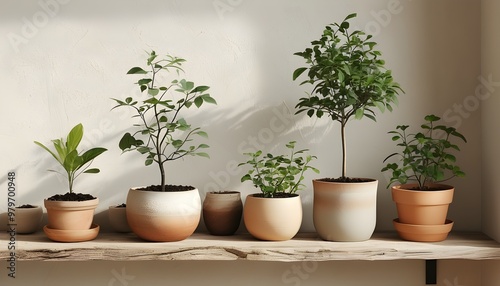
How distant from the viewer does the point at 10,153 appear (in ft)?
6.05

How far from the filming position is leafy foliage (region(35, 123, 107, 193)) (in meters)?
1.69

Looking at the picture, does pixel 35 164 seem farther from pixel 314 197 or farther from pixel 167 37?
pixel 314 197

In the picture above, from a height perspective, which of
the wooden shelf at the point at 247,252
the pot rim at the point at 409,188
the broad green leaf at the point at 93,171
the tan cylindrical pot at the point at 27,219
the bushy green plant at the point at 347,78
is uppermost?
the bushy green plant at the point at 347,78

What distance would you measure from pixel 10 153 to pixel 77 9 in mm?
524

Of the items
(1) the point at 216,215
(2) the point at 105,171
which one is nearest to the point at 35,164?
(2) the point at 105,171

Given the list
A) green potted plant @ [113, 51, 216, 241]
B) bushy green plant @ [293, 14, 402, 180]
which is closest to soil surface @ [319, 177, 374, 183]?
bushy green plant @ [293, 14, 402, 180]

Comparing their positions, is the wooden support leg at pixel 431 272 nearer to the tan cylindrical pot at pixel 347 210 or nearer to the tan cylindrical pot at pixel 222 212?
the tan cylindrical pot at pixel 347 210

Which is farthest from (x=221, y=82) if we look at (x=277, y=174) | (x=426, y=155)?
(x=426, y=155)

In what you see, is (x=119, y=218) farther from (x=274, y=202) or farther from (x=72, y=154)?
(x=274, y=202)

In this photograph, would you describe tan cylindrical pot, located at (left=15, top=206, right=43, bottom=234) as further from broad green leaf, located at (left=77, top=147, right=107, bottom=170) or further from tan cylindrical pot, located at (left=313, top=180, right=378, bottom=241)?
tan cylindrical pot, located at (left=313, top=180, right=378, bottom=241)

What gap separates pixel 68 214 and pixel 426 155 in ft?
3.58

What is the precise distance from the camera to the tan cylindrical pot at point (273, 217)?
1.66 m

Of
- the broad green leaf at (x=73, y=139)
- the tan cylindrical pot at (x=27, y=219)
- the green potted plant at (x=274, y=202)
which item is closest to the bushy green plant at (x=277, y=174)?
the green potted plant at (x=274, y=202)

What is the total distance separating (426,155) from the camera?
170 centimetres
